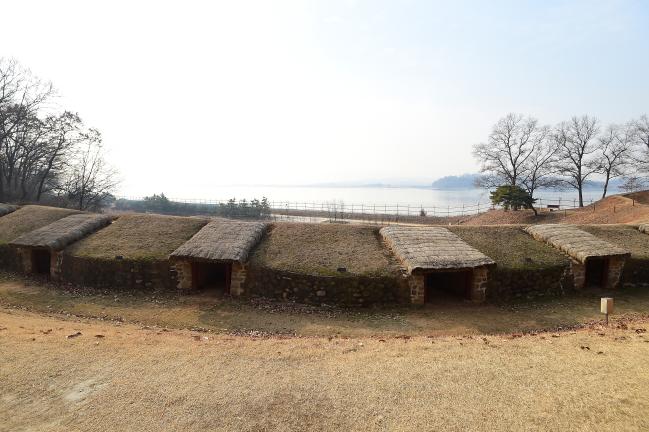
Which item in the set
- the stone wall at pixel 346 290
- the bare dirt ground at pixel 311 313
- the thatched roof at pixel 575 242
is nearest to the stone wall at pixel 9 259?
the bare dirt ground at pixel 311 313

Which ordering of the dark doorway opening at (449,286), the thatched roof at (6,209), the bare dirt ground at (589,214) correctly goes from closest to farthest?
the dark doorway opening at (449,286) < the thatched roof at (6,209) < the bare dirt ground at (589,214)

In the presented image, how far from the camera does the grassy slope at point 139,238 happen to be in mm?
15930

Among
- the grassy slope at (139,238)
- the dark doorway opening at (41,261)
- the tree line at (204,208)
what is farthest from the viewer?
the tree line at (204,208)

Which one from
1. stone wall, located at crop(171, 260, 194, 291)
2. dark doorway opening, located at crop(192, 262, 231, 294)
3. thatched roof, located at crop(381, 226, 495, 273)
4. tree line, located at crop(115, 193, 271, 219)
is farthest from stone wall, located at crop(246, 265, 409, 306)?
tree line, located at crop(115, 193, 271, 219)

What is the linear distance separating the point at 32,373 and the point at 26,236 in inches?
483

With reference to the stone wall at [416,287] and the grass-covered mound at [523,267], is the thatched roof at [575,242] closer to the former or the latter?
the grass-covered mound at [523,267]

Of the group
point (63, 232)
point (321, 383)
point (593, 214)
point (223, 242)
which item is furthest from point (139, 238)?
point (593, 214)

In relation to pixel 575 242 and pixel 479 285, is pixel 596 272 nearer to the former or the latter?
pixel 575 242

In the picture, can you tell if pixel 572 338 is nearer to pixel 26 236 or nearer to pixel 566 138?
pixel 26 236

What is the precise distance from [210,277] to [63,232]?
284 inches

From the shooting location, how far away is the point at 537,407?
6.73m

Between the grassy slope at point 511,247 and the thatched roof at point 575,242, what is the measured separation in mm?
351

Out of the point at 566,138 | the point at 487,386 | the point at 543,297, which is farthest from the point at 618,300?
the point at 566,138

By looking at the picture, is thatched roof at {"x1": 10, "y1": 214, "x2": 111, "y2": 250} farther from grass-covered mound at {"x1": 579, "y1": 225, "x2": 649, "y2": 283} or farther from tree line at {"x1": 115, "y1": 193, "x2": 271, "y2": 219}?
tree line at {"x1": 115, "y1": 193, "x2": 271, "y2": 219}
